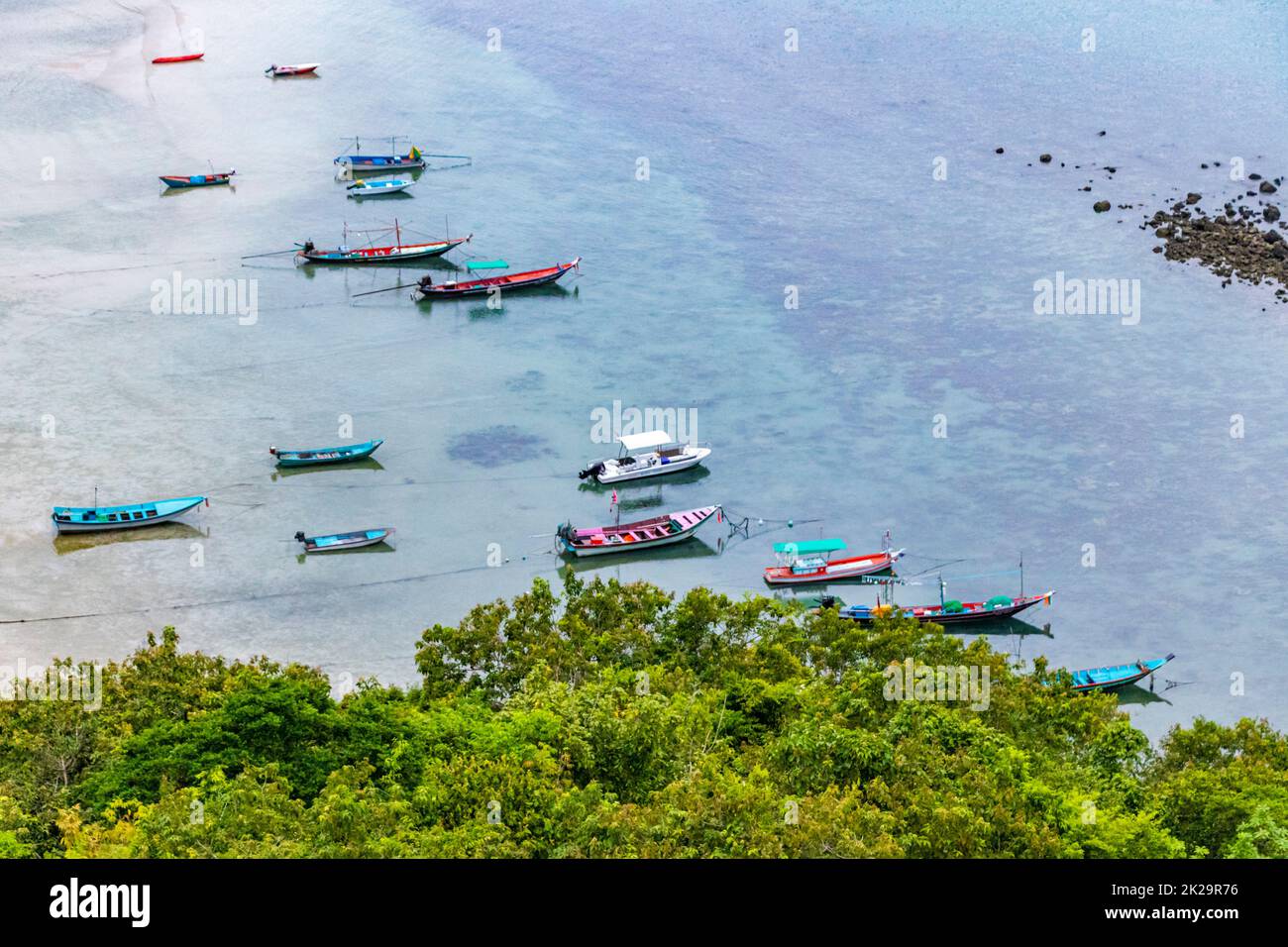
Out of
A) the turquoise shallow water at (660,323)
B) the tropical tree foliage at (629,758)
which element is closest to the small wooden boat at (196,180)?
the turquoise shallow water at (660,323)

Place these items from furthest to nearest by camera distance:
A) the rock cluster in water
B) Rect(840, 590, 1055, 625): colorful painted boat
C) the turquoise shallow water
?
the rock cluster in water, the turquoise shallow water, Rect(840, 590, 1055, 625): colorful painted boat

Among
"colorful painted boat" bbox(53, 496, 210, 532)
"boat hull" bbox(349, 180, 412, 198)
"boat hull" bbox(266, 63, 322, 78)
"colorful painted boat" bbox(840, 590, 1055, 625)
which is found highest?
"boat hull" bbox(266, 63, 322, 78)

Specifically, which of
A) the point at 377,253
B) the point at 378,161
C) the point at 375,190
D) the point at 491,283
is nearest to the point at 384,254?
the point at 377,253

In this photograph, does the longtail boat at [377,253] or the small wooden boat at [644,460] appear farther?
the longtail boat at [377,253]

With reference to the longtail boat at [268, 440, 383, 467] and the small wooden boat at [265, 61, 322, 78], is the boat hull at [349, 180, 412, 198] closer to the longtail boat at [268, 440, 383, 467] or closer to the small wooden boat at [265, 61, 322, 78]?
the small wooden boat at [265, 61, 322, 78]

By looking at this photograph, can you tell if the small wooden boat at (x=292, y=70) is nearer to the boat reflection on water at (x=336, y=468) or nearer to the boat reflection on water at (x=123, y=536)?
the boat reflection on water at (x=336, y=468)

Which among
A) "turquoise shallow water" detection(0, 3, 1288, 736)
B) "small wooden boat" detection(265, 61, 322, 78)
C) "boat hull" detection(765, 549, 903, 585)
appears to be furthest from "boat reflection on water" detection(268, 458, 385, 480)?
"small wooden boat" detection(265, 61, 322, 78)
